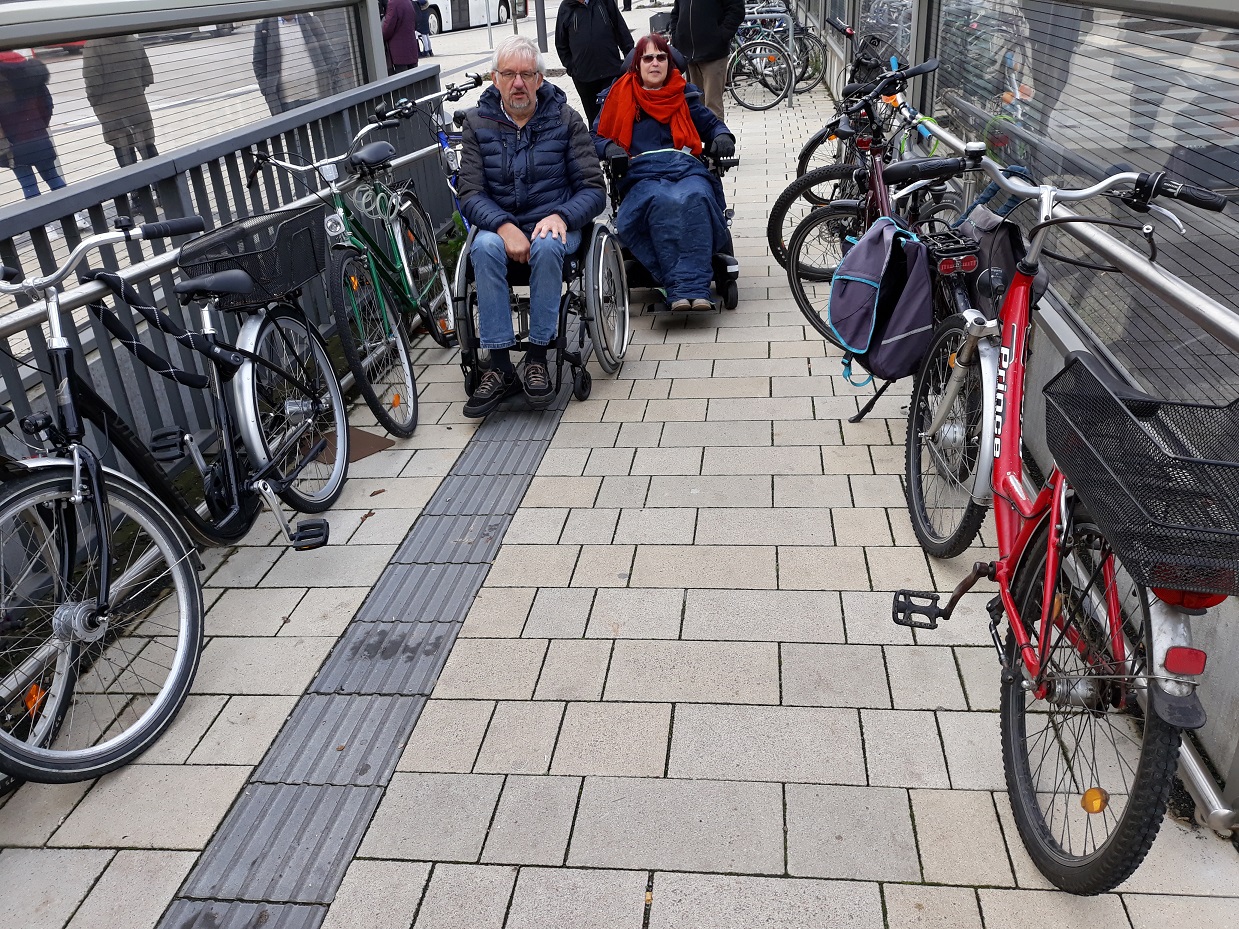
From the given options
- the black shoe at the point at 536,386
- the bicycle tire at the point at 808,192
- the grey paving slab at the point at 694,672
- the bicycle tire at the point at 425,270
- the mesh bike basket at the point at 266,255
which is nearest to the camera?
the grey paving slab at the point at 694,672

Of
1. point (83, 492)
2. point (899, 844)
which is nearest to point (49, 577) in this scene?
point (83, 492)

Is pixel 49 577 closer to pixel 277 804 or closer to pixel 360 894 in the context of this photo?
pixel 277 804

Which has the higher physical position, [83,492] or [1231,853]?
[83,492]

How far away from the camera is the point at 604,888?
2232 mm

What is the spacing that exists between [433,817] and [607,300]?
295cm

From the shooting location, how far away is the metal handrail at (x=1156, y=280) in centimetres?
207

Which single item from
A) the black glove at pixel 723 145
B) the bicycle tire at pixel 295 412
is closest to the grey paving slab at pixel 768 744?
the bicycle tire at pixel 295 412

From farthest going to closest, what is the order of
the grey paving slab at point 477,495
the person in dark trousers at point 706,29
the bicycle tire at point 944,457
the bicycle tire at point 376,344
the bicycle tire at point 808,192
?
the person in dark trousers at point 706,29 < the bicycle tire at point 808,192 < the bicycle tire at point 376,344 < the grey paving slab at point 477,495 < the bicycle tire at point 944,457

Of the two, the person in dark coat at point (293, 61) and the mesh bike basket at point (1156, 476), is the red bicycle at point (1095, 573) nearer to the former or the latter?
the mesh bike basket at point (1156, 476)

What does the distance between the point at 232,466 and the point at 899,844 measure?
2381 mm

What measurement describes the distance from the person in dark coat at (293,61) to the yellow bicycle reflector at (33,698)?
3.78 metres

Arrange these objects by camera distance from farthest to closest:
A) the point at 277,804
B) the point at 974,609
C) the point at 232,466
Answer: the point at 232,466 → the point at 974,609 → the point at 277,804

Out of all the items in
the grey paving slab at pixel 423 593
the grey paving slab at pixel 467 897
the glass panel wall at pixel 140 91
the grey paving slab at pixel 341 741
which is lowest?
the grey paving slab at pixel 423 593

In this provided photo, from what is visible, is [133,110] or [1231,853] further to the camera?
[133,110]
